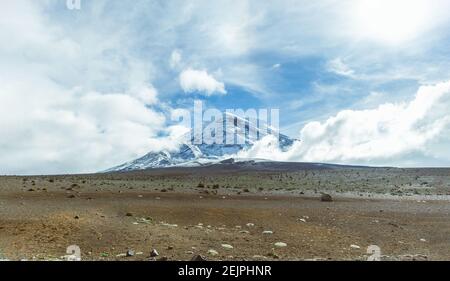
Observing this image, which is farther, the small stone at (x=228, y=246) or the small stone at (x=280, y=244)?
the small stone at (x=280, y=244)

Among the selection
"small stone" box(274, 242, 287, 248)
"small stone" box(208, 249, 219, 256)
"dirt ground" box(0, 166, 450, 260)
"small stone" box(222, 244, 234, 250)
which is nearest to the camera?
"small stone" box(208, 249, 219, 256)

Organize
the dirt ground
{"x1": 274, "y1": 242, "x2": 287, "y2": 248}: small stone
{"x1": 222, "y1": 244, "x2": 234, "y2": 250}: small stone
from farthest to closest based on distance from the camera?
{"x1": 274, "y1": 242, "x2": 287, "y2": 248}: small stone → {"x1": 222, "y1": 244, "x2": 234, "y2": 250}: small stone → the dirt ground

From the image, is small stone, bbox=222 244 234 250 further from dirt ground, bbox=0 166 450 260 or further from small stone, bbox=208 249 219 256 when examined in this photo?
small stone, bbox=208 249 219 256

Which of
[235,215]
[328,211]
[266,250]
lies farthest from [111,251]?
[328,211]

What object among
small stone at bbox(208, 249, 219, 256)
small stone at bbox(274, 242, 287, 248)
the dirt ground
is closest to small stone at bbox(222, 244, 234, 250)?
the dirt ground

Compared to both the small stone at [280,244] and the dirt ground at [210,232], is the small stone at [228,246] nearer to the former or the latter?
the dirt ground at [210,232]

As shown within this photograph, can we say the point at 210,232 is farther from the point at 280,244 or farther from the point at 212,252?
the point at 212,252

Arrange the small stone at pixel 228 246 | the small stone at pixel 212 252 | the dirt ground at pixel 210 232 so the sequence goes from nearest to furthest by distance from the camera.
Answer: the small stone at pixel 212 252
the dirt ground at pixel 210 232
the small stone at pixel 228 246

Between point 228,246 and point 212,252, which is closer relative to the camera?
point 212,252

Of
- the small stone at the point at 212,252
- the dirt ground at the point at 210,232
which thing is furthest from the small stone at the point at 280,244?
the small stone at the point at 212,252

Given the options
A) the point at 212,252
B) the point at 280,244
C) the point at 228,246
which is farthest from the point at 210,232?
the point at 212,252

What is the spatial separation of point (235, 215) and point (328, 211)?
213 inches

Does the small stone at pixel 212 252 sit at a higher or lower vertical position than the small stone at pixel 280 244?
higher
